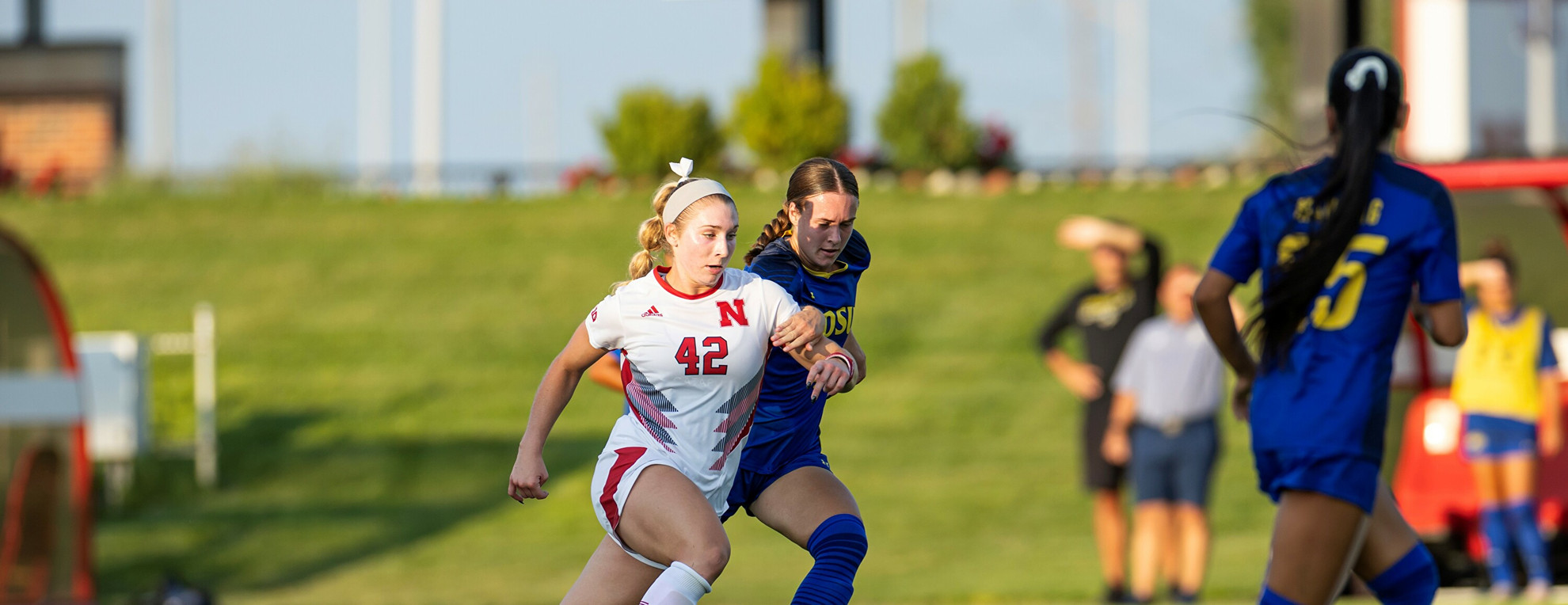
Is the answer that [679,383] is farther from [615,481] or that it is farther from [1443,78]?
[1443,78]

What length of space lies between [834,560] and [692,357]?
2.22ft

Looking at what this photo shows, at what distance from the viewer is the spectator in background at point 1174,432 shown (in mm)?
9938

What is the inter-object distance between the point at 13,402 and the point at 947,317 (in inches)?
463

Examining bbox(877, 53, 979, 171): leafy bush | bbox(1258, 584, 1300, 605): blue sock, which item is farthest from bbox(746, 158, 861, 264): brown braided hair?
bbox(877, 53, 979, 171): leafy bush

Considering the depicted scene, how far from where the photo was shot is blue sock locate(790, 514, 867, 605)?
418cm

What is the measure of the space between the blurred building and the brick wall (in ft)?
0.04

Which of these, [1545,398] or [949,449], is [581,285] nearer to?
[949,449]

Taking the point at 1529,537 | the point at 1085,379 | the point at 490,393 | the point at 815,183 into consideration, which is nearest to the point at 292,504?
the point at 490,393

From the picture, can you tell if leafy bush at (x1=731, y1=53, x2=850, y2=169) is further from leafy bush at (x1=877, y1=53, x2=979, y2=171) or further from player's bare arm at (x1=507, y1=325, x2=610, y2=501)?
player's bare arm at (x1=507, y1=325, x2=610, y2=501)

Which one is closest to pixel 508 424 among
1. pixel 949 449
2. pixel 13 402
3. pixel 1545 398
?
pixel 949 449

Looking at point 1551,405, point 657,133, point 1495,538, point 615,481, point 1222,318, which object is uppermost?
point 657,133

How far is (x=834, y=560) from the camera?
14.0 feet

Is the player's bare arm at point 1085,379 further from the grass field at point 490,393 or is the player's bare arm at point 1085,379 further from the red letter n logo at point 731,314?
the red letter n logo at point 731,314

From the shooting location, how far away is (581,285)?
792 inches
